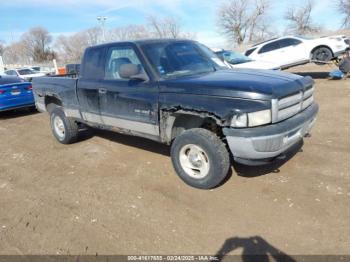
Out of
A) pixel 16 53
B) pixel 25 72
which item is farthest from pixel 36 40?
pixel 25 72

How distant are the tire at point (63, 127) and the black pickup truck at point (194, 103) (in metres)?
0.73

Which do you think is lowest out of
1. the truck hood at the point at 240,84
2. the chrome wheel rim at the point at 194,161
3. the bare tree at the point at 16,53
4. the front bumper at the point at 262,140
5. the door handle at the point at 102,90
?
the chrome wheel rim at the point at 194,161

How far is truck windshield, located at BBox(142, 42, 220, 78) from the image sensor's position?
4.64 metres

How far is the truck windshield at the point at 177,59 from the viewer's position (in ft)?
15.2

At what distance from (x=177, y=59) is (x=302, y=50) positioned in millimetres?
11455

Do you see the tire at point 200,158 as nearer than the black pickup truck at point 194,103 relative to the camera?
No

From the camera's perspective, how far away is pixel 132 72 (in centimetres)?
446

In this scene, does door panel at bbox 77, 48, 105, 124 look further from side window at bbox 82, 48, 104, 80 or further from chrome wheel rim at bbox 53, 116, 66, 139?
chrome wheel rim at bbox 53, 116, 66, 139

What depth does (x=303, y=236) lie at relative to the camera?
10.7 feet

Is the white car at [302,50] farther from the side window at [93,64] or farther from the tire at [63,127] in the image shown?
the side window at [93,64]

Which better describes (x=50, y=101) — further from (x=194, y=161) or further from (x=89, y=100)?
(x=194, y=161)

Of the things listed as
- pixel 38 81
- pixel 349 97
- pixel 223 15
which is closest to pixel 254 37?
pixel 223 15

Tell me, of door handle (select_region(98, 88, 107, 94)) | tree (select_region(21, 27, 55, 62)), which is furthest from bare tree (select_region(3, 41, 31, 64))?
door handle (select_region(98, 88, 107, 94))

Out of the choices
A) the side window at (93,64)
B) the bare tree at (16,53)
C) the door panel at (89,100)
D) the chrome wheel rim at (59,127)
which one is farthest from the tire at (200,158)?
the bare tree at (16,53)
